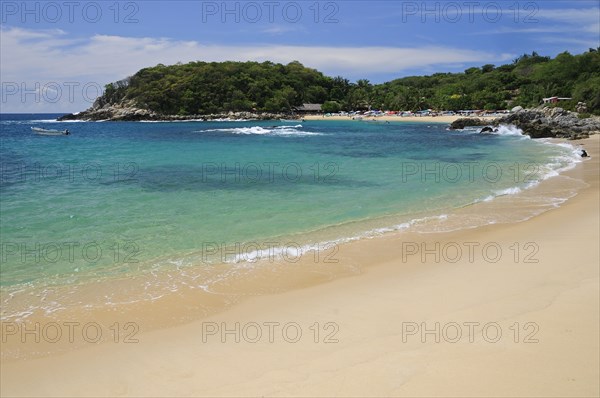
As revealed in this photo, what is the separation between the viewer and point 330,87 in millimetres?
141250

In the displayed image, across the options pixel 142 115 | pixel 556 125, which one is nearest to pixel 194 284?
pixel 556 125

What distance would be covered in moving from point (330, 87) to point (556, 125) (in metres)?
98.8

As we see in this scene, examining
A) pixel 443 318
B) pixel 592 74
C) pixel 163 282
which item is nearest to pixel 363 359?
pixel 443 318

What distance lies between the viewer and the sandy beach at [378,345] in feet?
15.1

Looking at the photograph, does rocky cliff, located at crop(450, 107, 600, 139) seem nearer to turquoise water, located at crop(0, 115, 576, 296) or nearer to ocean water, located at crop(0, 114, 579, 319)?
turquoise water, located at crop(0, 115, 576, 296)

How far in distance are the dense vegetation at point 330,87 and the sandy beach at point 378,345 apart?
89.6 metres

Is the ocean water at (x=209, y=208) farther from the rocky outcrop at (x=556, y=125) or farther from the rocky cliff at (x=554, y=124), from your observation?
the rocky cliff at (x=554, y=124)

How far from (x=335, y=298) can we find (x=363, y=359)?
1869 mm

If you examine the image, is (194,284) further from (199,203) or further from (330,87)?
(330,87)

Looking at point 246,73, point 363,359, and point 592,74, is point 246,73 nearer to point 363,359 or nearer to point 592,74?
point 592,74

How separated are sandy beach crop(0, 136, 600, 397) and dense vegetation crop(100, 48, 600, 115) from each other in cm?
8964

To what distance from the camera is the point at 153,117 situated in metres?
114

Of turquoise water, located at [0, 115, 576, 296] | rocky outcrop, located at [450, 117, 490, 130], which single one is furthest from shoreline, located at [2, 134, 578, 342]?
rocky outcrop, located at [450, 117, 490, 130]

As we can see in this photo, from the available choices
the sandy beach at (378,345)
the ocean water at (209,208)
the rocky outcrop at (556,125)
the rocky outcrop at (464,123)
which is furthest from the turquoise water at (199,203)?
the rocky outcrop at (464,123)
